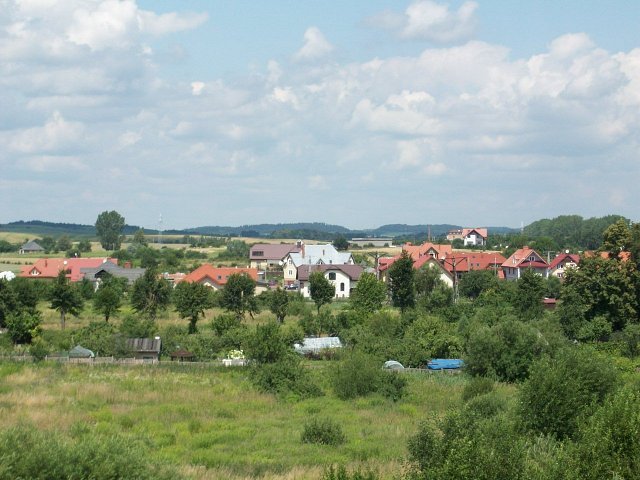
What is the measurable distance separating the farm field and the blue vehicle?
404cm

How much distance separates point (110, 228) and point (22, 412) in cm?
13991

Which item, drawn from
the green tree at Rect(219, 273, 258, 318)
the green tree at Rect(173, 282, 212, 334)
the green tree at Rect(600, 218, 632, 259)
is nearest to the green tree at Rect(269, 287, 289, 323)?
the green tree at Rect(219, 273, 258, 318)

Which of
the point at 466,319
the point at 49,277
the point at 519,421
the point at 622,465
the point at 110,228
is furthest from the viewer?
the point at 110,228

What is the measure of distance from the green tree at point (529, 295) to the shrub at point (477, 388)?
76.6ft

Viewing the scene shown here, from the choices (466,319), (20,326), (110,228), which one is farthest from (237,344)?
(110,228)

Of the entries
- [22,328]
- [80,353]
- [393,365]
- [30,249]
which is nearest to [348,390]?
[393,365]

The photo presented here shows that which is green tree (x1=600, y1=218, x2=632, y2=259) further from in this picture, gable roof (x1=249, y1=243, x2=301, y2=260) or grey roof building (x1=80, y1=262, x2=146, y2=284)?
gable roof (x1=249, y1=243, x2=301, y2=260)

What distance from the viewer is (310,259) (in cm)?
9438

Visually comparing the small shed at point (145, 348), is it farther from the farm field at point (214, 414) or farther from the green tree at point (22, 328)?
the green tree at point (22, 328)

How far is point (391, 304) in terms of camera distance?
71312 mm

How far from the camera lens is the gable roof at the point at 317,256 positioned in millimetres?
94963

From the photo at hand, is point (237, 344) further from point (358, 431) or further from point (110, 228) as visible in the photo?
point (110, 228)

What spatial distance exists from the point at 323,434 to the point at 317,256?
241 ft

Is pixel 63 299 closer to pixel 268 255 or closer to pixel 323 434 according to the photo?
pixel 323 434
